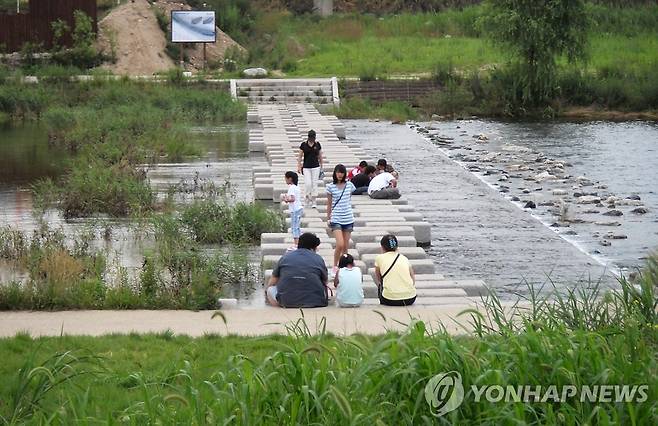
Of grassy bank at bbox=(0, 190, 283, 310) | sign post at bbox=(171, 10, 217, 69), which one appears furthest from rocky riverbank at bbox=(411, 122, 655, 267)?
sign post at bbox=(171, 10, 217, 69)

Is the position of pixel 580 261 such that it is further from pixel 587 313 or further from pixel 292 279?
pixel 587 313

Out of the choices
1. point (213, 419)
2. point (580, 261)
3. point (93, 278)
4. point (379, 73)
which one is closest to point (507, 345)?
point (213, 419)

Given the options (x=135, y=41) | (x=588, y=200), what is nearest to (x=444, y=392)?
(x=588, y=200)

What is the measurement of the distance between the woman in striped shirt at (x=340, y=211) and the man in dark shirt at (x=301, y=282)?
7.71ft

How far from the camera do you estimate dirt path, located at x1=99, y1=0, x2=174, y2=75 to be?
49.3 metres

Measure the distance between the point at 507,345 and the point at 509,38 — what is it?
36.3 metres

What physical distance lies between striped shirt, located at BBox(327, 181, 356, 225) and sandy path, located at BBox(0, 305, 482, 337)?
3190 millimetres

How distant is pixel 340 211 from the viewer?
16.9 m

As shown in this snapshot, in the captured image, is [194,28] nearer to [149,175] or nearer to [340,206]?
[149,175]

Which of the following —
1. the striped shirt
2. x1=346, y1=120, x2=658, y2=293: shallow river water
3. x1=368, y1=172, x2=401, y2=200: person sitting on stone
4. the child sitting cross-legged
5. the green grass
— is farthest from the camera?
the green grass

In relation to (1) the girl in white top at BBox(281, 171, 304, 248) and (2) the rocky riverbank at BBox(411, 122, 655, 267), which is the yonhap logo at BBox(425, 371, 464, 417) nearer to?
(1) the girl in white top at BBox(281, 171, 304, 248)

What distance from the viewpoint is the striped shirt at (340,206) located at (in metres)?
16.9

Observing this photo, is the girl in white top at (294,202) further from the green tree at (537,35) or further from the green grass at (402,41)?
the green grass at (402,41)

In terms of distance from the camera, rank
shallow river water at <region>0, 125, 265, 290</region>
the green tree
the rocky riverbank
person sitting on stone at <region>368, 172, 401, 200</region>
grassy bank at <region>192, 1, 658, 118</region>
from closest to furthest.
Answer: shallow river water at <region>0, 125, 265, 290</region> < the rocky riverbank < person sitting on stone at <region>368, 172, 401, 200</region> < the green tree < grassy bank at <region>192, 1, 658, 118</region>
